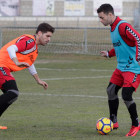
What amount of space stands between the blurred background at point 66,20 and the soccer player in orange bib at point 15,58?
14.4m

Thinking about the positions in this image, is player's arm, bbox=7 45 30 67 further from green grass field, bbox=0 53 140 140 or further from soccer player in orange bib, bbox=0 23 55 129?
green grass field, bbox=0 53 140 140

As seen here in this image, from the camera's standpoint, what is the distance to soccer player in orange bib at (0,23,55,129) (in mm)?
5605

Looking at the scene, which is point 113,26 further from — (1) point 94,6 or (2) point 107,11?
(1) point 94,6

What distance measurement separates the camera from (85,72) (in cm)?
1498

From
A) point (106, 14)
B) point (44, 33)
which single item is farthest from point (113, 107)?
point (44, 33)

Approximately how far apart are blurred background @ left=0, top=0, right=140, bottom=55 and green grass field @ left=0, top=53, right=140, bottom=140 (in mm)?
6361

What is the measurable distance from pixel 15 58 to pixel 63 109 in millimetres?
2816

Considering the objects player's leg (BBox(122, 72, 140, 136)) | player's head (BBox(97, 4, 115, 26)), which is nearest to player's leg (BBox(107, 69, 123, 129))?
player's leg (BBox(122, 72, 140, 136))

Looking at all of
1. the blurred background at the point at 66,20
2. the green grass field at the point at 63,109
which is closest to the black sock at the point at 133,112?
the green grass field at the point at 63,109

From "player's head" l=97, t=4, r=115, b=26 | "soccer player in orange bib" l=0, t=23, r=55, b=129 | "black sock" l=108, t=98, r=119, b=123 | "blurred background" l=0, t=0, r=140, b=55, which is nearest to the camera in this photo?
"soccer player in orange bib" l=0, t=23, r=55, b=129

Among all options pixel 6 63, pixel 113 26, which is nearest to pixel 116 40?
pixel 113 26

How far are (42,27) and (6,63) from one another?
2.63ft

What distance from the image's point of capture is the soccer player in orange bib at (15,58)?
221 inches

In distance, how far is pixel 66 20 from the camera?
109ft
